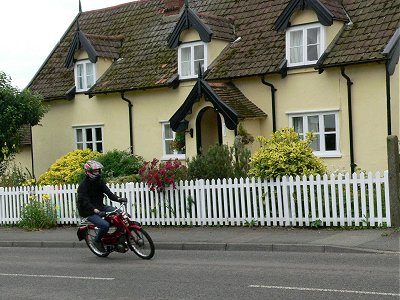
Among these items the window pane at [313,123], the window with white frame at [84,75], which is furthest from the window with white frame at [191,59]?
the window with white frame at [84,75]

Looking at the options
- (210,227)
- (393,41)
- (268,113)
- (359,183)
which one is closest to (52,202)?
(210,227)

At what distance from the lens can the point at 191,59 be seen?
25.0 meters

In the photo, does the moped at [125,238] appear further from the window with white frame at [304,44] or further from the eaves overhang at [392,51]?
the window with white frame at [304,44]

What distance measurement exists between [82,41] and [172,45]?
4.58 meters

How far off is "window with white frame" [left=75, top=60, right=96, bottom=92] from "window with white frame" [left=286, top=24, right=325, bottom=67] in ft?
29.4

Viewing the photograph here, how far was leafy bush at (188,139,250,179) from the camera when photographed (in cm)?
1802

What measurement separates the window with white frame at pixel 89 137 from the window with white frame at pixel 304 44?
30.7 feet

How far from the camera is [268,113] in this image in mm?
23203

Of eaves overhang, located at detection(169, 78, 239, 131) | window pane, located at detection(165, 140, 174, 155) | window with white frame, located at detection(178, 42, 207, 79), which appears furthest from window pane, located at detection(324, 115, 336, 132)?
window pane, located at detection(165, 140, 174, 155)

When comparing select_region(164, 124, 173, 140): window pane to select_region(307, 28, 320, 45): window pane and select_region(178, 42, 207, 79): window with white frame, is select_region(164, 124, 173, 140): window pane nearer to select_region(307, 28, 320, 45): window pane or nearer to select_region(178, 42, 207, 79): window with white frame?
select_region(178, 42, 207, 79): window with white frame

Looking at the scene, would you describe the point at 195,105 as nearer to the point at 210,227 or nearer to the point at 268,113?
the point at 268,113

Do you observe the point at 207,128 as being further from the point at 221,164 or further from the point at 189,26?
the point at 221,164

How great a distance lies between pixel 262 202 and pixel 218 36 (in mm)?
9319

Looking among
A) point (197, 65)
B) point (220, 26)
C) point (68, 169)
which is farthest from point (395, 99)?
point (68, 169)
